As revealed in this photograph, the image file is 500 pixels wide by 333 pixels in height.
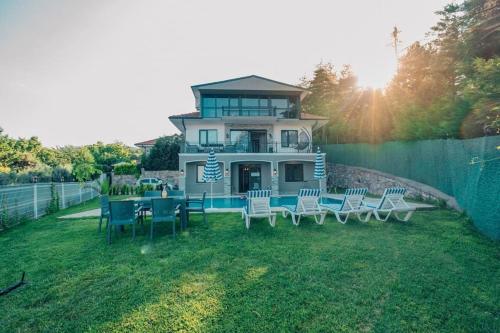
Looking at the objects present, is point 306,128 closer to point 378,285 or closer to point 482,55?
point 482,55

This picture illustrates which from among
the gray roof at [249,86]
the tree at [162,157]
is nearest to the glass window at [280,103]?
the gray roof at [249,86]

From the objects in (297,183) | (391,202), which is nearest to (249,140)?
(297,183)

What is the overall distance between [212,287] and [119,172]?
24101 millimetres

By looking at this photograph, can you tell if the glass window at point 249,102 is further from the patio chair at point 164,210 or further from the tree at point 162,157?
the patio chair at point 164,210

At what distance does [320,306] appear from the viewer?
3.41 m

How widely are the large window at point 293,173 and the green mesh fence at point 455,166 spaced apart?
4780mm

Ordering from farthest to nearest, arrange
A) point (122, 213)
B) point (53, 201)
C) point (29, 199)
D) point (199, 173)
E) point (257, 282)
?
point (199, 173) → point (53, 201) → point (29, 199) → point (122, 213) → point (257, 282)

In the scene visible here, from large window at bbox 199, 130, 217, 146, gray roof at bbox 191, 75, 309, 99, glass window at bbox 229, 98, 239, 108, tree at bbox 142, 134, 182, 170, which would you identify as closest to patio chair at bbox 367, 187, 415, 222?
gray roof at bbox 191, 75, 309, 99

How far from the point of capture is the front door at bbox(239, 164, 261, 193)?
64.2 feet

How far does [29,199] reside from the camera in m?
9.63

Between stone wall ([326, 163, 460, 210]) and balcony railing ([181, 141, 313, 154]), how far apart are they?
4.41 metres

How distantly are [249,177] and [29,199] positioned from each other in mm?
13465

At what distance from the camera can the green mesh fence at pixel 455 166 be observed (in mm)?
6520

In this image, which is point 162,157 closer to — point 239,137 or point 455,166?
point 239,137
